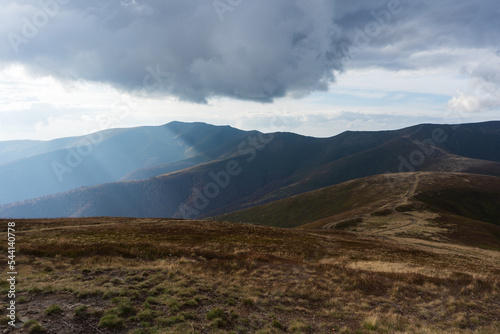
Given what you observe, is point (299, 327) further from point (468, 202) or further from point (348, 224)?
point (468, 202)

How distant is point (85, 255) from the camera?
985 inches

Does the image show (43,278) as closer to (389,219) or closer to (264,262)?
(264,262)

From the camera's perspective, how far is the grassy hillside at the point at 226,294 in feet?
43.5

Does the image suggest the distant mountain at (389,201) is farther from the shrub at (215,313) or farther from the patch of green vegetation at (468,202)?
the shrub at (215,313)

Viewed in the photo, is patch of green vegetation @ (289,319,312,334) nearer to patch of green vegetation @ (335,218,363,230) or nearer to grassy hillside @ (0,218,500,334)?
grassy hillside @ (0,218,500,334)

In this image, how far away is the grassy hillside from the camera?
13.3m

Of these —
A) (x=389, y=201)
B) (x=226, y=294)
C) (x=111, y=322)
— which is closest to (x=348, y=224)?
(x=389, y=201)

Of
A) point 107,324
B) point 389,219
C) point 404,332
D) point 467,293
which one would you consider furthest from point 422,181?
point 107,324

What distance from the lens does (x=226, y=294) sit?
58.4 ft

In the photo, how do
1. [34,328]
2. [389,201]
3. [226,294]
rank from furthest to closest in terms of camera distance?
[389,201] < [226,294] < [34,328]

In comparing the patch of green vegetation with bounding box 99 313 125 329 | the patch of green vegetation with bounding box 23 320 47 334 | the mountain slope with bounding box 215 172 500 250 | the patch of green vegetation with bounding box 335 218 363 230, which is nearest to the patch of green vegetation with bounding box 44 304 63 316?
the patch of green vegetation with bounding box 23 320 47 334

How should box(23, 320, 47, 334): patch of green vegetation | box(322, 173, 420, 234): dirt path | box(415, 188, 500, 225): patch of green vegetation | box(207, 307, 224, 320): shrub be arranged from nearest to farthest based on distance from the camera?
box(23, 320, 47, 334): patch of green vegetation < box(207, 307, 224, 320): shrub < box(322, 173, 420, 234): dirt path < box(415, 188, 500, 225): patch of green vegetation

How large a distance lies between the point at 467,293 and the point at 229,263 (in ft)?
69.1

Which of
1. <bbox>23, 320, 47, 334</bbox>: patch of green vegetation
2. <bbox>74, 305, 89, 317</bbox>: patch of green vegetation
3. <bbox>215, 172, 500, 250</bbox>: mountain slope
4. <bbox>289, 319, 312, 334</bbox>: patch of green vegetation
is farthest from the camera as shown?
<bbox>215, 172, 500, 250</bbox>: mountain slope
